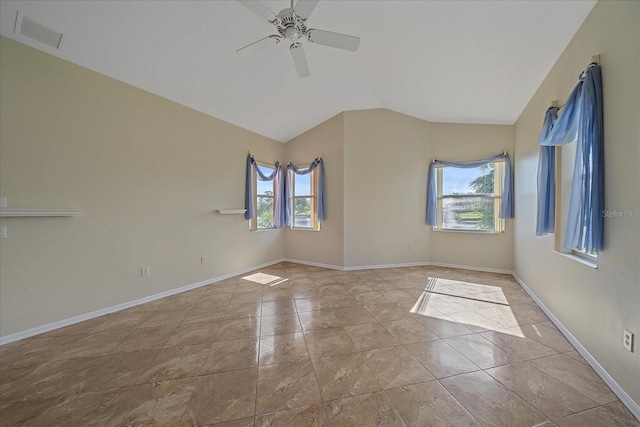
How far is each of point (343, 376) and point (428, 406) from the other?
58 centimetres

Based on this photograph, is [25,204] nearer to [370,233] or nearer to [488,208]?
[370,233]

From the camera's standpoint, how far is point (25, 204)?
2322 millimetres

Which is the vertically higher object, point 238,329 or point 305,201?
point 305,201

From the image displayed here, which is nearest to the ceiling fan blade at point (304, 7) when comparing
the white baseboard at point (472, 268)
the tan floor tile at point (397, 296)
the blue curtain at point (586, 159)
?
the blue curtain at point (586, 159)

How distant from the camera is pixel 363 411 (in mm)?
1484

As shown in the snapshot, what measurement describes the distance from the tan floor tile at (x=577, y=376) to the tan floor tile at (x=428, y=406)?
3.00ft

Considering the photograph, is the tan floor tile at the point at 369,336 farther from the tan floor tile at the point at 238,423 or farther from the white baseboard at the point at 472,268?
the white baseboard at the point at 472,268

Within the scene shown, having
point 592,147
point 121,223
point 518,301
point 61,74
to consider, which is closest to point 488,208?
point 518,301

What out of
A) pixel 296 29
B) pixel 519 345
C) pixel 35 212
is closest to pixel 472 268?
pixel 519 345

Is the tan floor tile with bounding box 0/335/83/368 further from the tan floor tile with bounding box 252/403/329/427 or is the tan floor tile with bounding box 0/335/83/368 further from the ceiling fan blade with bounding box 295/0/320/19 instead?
the ceiling fan blade with bounding box 295/0/320/19

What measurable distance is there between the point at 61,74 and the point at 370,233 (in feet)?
15.8

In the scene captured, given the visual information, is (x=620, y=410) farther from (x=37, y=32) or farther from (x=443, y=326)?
(x=37, y=32)

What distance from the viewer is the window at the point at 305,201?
5.31 m

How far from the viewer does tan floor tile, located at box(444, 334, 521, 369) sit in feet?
6.38
